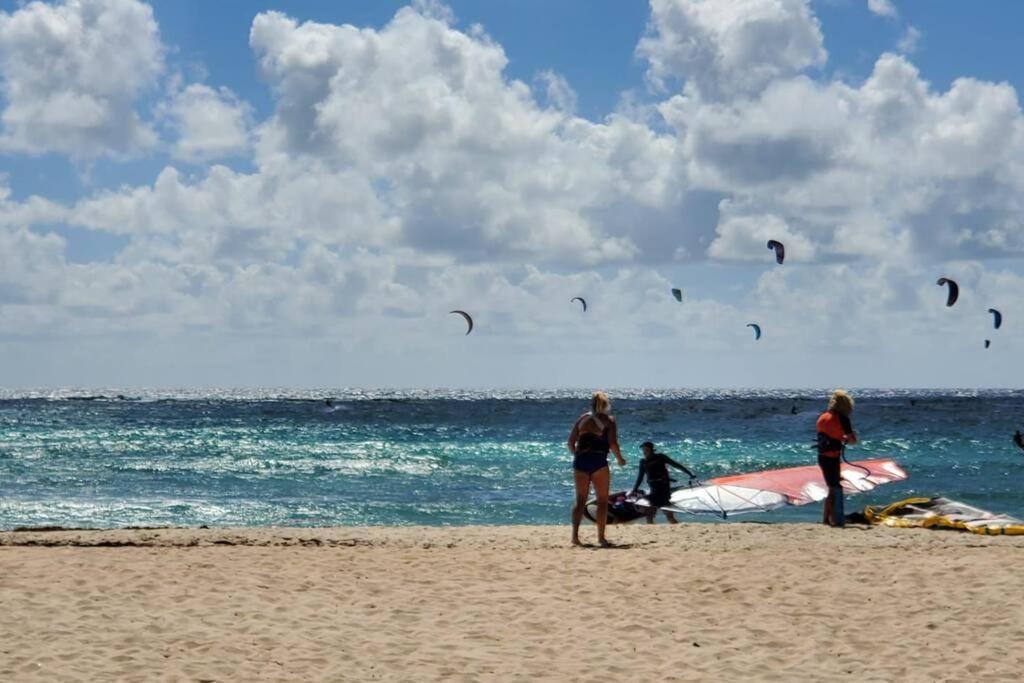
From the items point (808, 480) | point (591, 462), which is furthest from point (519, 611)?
point (808, 480)

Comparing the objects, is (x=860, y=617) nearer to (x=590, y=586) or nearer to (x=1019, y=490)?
(x=590, y=586)

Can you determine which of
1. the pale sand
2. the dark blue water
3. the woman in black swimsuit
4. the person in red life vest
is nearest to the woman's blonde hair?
the person in red life vest

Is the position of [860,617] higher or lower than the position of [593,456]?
lower

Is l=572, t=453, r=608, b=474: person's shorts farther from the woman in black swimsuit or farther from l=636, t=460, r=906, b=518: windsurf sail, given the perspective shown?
l=636, t=460, r=906, b=518: windsurf sail

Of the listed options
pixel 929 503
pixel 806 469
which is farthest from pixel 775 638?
pixel 806 469

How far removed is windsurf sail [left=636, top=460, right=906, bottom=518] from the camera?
1466 cm

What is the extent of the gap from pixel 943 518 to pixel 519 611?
6551mm

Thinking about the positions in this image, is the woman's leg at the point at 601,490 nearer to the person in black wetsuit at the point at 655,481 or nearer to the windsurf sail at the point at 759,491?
the person in black wetsuit at the point at 655,481

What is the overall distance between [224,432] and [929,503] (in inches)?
1394

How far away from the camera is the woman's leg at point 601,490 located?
1021 cm

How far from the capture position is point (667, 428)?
164 feet

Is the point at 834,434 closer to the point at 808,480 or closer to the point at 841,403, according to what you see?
the point at 841,403

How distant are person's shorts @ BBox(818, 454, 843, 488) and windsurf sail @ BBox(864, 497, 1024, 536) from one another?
103 cm

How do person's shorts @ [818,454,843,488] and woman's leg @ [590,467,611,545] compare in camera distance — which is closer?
woman's leg @ [590,467,611,545]
